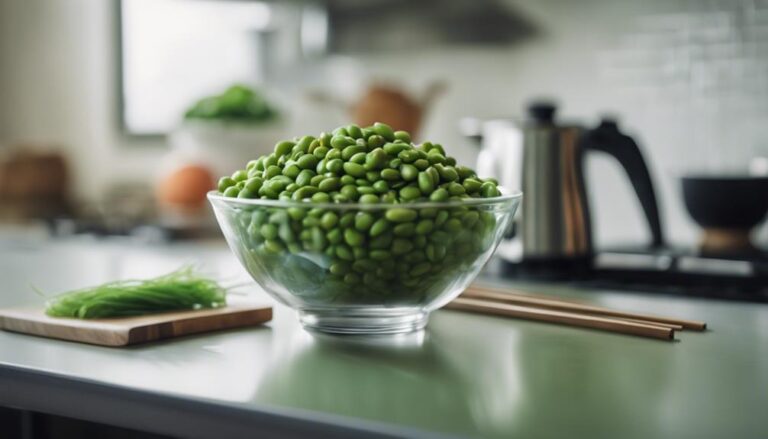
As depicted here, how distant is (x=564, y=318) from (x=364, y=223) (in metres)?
0.30

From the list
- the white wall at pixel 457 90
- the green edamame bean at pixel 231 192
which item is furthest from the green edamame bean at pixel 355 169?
the white wall at pixel 457 90

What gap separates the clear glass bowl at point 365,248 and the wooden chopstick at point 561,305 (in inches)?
7.3

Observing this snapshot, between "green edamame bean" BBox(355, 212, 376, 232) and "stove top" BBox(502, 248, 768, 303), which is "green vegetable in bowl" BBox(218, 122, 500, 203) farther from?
"stove top" BBox(502, 248, 768, 303)

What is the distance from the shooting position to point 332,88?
8.11 ft

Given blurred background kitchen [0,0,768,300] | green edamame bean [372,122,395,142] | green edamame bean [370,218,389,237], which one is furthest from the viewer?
blurred background kitchen [0,0,768,300]

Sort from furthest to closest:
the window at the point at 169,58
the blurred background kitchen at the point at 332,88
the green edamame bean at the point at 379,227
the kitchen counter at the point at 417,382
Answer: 1. the window at the point at 169,58
2. the blurred background kitchen at the point at 332,88
3. the green edamame bean at the point at 379,227
4. the kitchen counter at the point at 417,382

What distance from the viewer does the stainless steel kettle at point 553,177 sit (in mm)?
1419

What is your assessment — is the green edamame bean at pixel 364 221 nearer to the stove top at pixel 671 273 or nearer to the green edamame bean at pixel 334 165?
the green edamame bean at pixel 334 165

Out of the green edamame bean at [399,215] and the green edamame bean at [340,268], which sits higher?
the green edamame bean at [399,215]

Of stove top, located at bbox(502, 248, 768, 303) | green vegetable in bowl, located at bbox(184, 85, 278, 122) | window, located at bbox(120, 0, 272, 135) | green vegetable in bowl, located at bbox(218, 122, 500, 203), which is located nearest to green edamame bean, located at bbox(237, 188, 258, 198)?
green vegetable in bowl, located at bbox(218, 122, 500, 203)

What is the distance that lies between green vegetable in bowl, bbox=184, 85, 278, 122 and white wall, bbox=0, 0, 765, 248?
173 mm

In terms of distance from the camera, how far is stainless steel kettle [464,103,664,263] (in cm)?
142

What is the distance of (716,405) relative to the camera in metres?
0.69

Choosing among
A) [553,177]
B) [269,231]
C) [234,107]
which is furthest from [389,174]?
[234,107]
